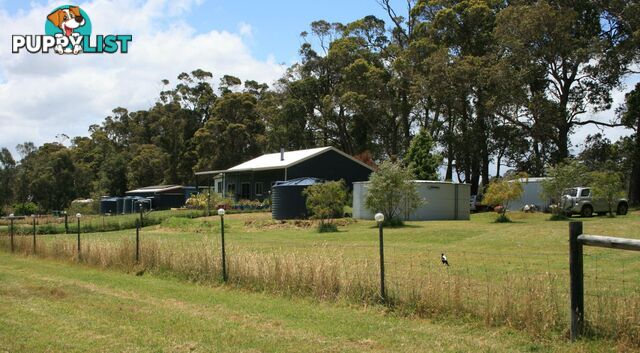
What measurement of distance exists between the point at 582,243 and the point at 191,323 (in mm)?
4991

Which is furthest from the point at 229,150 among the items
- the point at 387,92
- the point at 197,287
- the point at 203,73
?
the point at 197,287

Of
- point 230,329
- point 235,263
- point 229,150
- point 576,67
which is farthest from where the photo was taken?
point 229,150

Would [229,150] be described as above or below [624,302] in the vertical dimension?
above

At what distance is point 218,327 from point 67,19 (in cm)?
1884

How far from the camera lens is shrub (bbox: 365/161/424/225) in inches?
1099

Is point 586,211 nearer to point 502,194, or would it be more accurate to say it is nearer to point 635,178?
point 502,194

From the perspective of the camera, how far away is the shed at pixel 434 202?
106 ft

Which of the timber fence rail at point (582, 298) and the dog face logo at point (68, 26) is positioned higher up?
the dog face logo at point (68, 26)

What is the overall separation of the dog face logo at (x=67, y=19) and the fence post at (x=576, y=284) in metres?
20.8

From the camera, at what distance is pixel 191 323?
26.7 feet

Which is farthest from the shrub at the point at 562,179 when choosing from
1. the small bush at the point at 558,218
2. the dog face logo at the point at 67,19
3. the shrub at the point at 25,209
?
the shrub at the point at 25,209

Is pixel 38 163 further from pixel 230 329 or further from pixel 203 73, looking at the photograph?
pixel 230 329

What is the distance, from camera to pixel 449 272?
1069 centimetres

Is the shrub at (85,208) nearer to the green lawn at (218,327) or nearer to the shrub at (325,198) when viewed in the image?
the shrub at (325,198)
